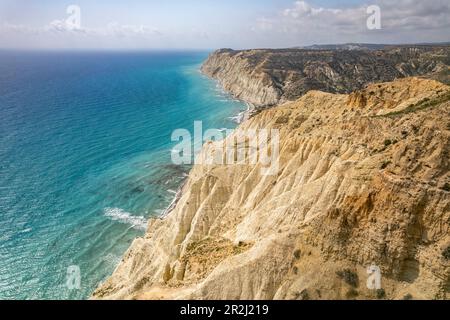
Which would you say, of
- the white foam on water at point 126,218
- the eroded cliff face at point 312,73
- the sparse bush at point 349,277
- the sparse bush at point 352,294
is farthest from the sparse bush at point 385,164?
the eroded cliff face at point 312,73

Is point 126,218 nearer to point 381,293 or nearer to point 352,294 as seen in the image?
point 352,294

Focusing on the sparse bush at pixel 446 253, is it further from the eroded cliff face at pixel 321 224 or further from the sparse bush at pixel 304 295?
the sparse bush at pixel 304 295

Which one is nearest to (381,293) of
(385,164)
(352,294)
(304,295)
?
(352,294)

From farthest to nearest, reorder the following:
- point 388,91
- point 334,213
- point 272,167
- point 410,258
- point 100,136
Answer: point 100,136
point 388,91
point 272,167
point 334,213
point 410,258
